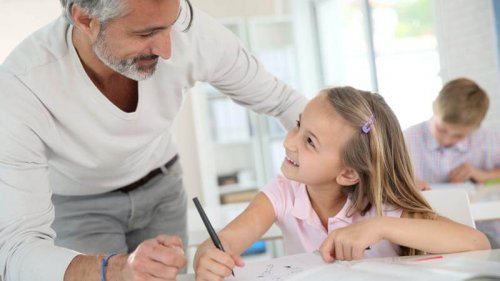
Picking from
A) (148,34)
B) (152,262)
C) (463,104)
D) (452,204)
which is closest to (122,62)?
(148,34)

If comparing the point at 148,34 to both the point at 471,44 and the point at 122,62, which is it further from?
the point at 471,44

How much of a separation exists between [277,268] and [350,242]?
0.14 m

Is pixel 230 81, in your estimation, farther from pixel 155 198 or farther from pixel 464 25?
pixel 464 25

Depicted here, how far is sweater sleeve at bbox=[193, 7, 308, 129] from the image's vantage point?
4.18 ft

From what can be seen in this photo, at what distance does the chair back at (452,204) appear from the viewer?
123 centimetres

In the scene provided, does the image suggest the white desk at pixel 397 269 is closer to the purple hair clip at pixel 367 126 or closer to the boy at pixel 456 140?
the purple hair clip at pixel 367 126

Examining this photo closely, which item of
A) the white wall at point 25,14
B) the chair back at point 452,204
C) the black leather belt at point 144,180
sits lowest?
the chair back at point 452,204

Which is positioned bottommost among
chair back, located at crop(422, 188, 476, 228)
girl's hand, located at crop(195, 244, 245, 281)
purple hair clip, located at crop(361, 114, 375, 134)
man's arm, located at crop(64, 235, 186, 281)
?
chair back, located at crop(422, 188, 476, 228)

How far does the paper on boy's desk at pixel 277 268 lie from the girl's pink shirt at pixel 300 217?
19 centimetres

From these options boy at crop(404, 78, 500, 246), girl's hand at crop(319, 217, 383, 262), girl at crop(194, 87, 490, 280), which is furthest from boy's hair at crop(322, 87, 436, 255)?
boy at crop(404, 78, 500, 246)

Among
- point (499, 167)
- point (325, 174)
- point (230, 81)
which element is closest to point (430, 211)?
point (325, 174)

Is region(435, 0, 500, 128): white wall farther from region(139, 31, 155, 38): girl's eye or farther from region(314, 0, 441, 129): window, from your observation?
region(139, 31, 155, 38): girl's eye

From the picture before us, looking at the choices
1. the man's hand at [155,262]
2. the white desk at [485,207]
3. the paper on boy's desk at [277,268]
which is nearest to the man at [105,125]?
the man's hand at [155,262]

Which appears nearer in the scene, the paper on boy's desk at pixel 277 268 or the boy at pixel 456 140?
the paper on boy's desk at pixel 277 268
